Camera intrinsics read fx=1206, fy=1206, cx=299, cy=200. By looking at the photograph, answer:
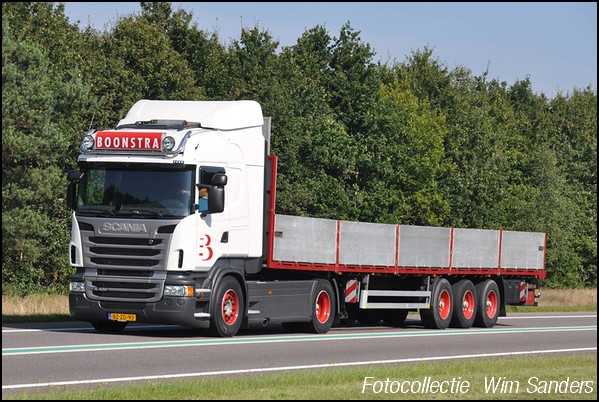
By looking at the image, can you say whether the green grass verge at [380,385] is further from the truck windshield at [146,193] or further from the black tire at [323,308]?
the black tire at [323,308]

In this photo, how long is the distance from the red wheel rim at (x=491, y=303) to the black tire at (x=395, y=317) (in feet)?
6.40

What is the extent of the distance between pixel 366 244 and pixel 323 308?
6.59 ft

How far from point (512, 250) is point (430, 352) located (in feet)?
35.2

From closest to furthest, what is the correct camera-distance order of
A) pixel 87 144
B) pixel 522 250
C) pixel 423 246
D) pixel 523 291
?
1. pixel 87 144
2. pixel 423 246
3. pixel 523 291
4. pixel 522 250

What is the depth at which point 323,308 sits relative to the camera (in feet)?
76.5

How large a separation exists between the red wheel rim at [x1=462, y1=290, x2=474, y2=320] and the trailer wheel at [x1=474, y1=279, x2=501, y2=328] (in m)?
0.16

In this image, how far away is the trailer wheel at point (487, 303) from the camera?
2769 cm

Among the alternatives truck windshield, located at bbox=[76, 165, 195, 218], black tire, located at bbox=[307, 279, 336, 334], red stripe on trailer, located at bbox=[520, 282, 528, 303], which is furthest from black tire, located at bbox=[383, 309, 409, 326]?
truck windshield, located at bbox=[76, 165, 195, 218]

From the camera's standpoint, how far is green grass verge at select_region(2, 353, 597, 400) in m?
11.6

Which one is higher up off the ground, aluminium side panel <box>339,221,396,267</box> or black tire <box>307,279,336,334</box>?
aluminium side panel <box>339,221,396,267</box>

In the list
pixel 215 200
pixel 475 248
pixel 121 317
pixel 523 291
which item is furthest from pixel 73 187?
pixel 523 291

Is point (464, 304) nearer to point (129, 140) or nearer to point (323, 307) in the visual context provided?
point (323, 307)

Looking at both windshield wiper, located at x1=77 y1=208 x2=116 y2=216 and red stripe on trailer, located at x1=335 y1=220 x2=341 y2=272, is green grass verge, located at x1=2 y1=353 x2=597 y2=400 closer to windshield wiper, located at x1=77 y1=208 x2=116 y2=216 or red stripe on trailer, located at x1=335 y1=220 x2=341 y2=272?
windshield wiper, located at x1=77 y1=208 x2=116 y2=216

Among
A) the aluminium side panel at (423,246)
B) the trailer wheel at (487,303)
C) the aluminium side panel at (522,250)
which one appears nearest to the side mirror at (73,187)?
the aluminium side panel at (423,246)
